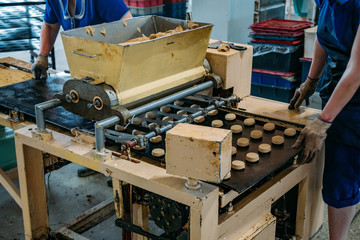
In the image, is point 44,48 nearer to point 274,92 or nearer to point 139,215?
point 139,215

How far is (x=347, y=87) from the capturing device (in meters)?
1.59

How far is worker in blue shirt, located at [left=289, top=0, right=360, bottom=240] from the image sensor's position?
5.29ft

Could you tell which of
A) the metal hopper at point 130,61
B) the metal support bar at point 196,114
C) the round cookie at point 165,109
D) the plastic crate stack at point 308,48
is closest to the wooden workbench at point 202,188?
the metal support bar at point 196,114

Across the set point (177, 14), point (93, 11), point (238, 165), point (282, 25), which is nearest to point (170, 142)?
point (238, 165)

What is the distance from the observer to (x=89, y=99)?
5.80 ft

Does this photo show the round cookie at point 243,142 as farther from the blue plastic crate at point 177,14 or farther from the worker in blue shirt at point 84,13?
the blue plastic crate at point 177,14

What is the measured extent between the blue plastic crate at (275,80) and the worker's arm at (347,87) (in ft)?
7.98

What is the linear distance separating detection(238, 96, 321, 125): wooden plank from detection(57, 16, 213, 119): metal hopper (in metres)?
0.31

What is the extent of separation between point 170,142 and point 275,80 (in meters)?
2.95

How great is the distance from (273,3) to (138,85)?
3.79m

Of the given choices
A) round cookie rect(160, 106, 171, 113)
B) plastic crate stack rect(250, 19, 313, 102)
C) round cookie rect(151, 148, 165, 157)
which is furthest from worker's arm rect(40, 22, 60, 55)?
plastic crate stack rect(250, 19, 313, 102)

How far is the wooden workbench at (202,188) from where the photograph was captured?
1.39 metres

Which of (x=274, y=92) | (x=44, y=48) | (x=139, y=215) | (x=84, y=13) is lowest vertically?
(x=274, y=92)

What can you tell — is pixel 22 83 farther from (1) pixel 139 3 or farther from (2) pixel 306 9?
(2) pixel 306 9
